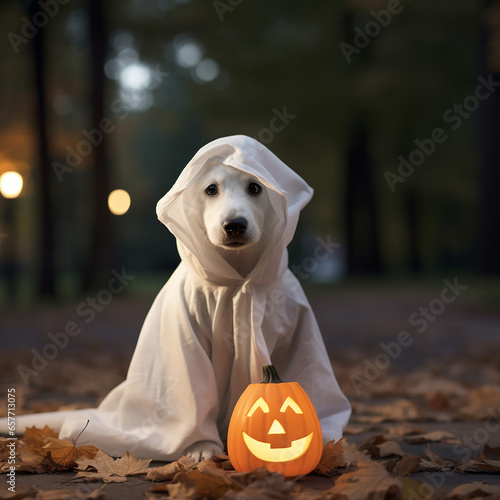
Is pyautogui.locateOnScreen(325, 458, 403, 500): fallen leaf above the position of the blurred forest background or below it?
below

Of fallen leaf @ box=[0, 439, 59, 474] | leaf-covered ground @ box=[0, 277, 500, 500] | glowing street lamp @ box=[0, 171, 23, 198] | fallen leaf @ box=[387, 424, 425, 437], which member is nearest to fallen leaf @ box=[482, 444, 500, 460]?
leaf-covered ground @ box=[0, 277, 500, 500]

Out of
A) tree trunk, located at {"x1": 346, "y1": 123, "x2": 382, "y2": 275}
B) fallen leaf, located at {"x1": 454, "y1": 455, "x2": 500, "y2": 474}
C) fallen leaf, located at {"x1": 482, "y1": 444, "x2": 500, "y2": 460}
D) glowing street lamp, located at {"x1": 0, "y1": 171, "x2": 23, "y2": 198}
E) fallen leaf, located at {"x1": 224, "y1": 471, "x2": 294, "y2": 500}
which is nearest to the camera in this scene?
fallen leaf, located at {"x1": 224, "y1": 471, "x2": 294, "y2": 500}

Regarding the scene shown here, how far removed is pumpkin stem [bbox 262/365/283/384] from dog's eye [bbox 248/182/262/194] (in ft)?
2.95

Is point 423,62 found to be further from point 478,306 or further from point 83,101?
point 83,101

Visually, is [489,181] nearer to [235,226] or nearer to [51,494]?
[235,226]

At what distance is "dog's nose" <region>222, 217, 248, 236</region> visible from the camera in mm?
3104

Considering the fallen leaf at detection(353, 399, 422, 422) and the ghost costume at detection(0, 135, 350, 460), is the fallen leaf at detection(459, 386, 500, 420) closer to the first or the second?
the fallen leaf at detection(353, 399, 422, 422)

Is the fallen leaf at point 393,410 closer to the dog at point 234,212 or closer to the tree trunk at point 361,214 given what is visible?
the dog at point 234,212

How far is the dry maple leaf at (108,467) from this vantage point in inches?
116

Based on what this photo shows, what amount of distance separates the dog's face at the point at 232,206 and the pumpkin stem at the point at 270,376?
61 centimetres

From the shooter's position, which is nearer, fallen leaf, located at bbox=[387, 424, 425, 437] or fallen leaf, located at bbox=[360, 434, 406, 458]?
fallen leaf, located at bbox=[360, 434, 406, 458]

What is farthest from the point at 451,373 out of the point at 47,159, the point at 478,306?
the point at 47,159

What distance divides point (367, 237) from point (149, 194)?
13.6 metres

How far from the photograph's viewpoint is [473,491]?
2.58 meters
